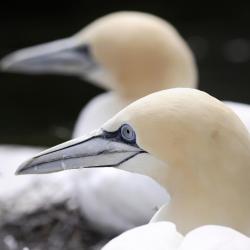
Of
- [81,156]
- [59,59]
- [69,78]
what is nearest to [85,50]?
[59,59]

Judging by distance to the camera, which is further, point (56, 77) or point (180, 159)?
point (56, 77)

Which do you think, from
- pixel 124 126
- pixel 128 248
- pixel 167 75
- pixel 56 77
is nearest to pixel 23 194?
pixel 167 75

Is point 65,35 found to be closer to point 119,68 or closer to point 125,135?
point 119,68

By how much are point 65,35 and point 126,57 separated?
3.31 m

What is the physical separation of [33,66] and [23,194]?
0.80 metres

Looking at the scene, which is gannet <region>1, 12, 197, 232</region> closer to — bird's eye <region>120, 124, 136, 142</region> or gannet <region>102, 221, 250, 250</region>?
bird's eye <region>120, 124, 136, 142</region>

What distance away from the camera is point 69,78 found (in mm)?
7660

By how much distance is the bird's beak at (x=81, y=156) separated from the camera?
3150mm

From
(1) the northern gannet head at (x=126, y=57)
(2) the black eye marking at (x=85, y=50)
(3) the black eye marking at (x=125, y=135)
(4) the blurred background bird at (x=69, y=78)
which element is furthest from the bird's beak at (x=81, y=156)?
(4) the blurred background bird at (x=69, y=78)

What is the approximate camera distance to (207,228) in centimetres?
271

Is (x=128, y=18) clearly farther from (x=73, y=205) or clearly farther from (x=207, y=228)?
(x=207, y=228)

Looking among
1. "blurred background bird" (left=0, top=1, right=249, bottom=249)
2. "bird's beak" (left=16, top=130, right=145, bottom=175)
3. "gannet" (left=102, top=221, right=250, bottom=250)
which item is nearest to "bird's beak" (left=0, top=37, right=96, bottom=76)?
"blurred background bird" (left=0, top=1, right=249, bottom=249)

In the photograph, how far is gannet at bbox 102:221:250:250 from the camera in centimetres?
261

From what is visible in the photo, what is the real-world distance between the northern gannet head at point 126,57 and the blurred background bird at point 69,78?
3.89ft
